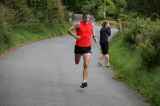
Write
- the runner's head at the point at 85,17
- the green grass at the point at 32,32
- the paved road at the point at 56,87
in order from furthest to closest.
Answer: the green grass at the point at 32,32 → the runner's head at the point at 85,17 → the paved road at the point at 56,87

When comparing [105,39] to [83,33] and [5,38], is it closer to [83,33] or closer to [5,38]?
[83,33]

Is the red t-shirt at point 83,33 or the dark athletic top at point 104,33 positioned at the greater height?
the red t-shirt at point 83,33

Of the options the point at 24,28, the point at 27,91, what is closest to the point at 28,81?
the point at 27,91

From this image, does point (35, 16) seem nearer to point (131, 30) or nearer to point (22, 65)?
point (131, 30)

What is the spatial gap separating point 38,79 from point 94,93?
9.88 ft

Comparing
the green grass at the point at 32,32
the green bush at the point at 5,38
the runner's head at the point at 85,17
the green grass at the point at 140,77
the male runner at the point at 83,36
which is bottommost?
the green grass at the point at 32,32

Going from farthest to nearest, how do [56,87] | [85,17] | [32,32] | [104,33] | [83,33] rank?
1. [32,32]
2. [104,33]
3. [56,87]
4. [83,33]
5. [85,17]

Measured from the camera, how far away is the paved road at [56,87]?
13.4 m

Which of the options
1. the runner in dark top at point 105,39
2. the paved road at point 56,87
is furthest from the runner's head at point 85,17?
the runner in dark top at point 105,39

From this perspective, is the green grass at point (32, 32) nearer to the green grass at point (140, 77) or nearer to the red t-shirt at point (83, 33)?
the green grass at point (140, 77)

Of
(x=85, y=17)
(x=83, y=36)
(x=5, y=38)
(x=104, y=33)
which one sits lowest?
(x=5, y=38)

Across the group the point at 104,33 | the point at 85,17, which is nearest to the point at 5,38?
the point at 104,33

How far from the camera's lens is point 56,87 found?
15703 mm

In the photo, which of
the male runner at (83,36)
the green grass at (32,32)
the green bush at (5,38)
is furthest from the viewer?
the green grass at (32,32)
